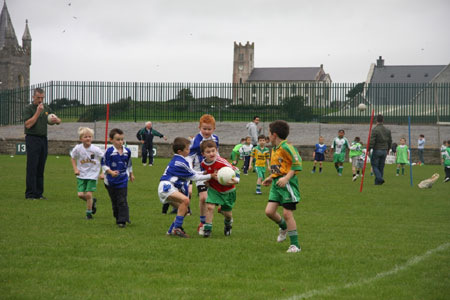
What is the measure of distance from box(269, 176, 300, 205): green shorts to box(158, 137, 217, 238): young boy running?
4.27 feet

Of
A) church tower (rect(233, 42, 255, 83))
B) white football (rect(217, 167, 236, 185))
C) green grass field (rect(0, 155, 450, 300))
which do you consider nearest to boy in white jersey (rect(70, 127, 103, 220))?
green grass field (rect(0, 155, 450, 300))

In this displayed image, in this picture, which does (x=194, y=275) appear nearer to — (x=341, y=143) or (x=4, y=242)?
(x=4, y=242)

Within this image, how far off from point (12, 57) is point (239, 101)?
60450mm

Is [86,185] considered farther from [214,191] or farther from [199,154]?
[214,191]

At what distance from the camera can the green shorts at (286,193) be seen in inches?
310

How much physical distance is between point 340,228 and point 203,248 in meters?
3.04

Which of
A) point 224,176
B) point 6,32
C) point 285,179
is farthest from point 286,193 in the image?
point 6,32

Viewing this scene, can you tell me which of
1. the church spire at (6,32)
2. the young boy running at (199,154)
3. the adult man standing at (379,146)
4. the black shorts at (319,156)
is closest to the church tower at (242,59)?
the church spire at (6,32)

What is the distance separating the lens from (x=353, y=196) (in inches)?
625

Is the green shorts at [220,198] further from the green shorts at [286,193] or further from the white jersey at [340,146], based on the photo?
the white jersey at [340,146]

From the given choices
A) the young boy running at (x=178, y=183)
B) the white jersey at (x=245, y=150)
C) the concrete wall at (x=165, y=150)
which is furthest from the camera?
the concrete wall at (x=165, y=150)

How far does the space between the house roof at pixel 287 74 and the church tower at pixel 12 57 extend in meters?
74.6

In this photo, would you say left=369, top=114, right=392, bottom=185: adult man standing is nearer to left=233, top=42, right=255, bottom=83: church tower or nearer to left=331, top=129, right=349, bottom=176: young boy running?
left=331, top=129, right=349, bottom=176: young boy running

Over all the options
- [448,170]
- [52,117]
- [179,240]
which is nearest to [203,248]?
[179,240]
